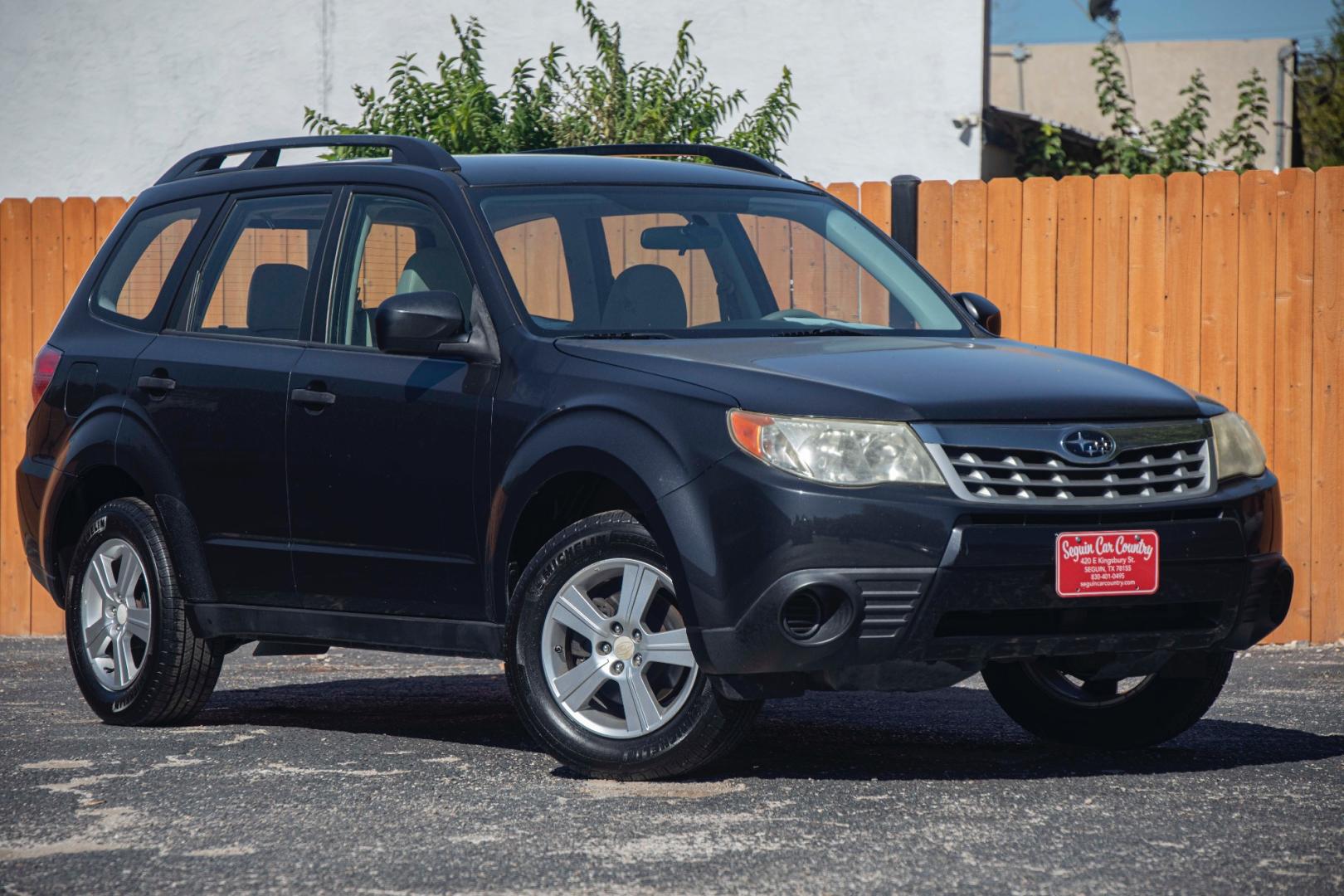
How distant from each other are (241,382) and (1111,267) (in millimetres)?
4711

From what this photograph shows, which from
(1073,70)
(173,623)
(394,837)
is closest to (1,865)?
(394,837)

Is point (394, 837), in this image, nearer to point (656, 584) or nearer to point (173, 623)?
point (656, 584)

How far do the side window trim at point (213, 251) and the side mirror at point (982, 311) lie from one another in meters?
2.18

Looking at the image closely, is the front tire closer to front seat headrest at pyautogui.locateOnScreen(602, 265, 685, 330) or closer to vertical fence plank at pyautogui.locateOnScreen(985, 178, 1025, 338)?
front seat headrest at pyautogui.locateOnScreen(602, 265, 685, 330)

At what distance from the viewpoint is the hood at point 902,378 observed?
17.2 feet

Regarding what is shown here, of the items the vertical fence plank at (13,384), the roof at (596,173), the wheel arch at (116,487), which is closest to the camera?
the roof at (596,173)

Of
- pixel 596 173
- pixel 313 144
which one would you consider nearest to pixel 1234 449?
pixel 596 173

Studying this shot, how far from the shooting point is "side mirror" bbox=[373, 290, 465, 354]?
5.91 m

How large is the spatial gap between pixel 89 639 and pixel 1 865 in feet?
8.72

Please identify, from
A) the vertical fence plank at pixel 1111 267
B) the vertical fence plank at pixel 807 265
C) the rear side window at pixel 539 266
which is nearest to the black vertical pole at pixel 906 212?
the vertical fence plank at pixel 1111 267

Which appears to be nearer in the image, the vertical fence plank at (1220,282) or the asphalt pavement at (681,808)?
the asphalt pavement at (681,808)

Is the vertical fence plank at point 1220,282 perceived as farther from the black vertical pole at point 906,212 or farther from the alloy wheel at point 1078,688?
the alloy wheel at point 1078,688

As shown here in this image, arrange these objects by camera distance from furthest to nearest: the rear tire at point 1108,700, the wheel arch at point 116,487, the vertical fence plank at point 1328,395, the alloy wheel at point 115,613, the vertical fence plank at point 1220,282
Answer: the vertical fence plank at point 1220,282 → the vertical fence plank at point 1328,395 → the alloy wheel at point 115,613 → the wheel arch at point 116,487 → the rear tire at point 1108,700

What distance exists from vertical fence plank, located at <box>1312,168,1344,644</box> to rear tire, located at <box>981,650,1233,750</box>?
305 centimetres
